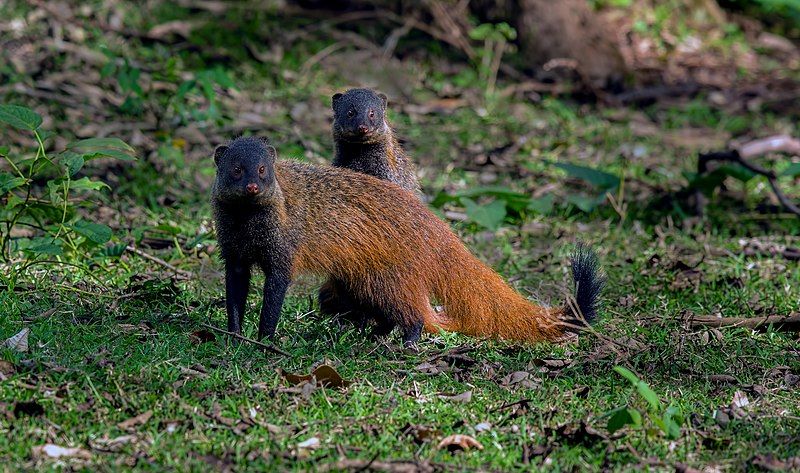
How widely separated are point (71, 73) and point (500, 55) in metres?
3.95

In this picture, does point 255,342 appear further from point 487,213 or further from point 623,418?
point 487,213

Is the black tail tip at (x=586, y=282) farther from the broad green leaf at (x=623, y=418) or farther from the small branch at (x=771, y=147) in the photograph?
the small branch at (x=771, y=147)

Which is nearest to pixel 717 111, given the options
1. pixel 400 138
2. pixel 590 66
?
pixel 590 66

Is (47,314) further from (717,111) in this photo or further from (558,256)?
(717,111)

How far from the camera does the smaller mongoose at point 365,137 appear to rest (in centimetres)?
546

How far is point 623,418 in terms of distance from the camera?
352 cm

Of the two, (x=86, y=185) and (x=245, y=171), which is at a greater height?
(x=245, y=171)

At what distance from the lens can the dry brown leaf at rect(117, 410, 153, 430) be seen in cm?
350

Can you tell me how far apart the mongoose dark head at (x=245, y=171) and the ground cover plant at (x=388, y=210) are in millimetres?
639

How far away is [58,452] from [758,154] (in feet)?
20.8

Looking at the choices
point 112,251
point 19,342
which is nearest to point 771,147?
point 112,251

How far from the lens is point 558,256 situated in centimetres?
613

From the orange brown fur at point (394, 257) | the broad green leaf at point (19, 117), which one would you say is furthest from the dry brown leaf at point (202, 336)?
the broad green leaf at point (19, 117)

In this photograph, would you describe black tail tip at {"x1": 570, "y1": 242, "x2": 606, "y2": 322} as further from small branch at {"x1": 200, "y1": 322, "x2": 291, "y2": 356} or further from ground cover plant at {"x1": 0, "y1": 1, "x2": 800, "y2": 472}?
small branch at {"x1": 200, "y1": 322, "x2": 291, "y2": 356}
